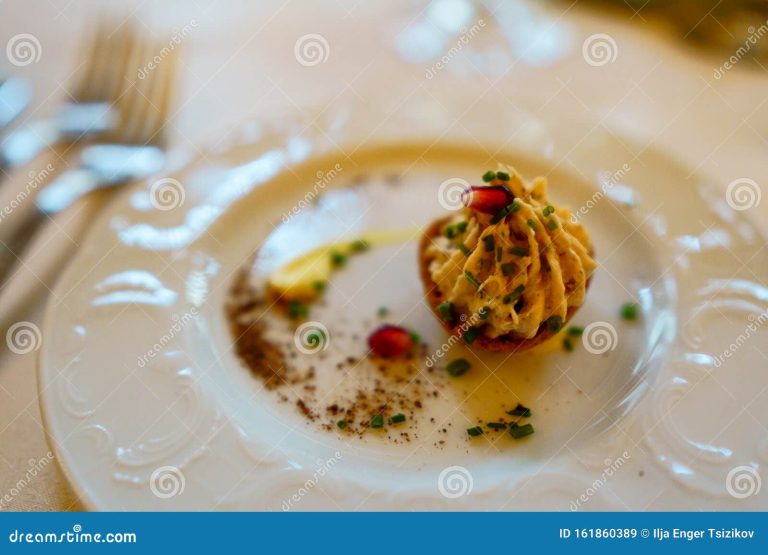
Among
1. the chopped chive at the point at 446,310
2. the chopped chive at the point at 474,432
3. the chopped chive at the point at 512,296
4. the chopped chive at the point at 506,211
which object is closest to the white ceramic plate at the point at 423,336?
the chopped chive at the point at 474,432

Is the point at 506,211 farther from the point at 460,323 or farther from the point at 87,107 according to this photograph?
the point at 87,107

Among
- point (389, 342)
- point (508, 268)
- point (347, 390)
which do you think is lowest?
point (347, 390)

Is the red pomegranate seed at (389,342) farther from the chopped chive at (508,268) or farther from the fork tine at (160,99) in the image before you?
the fork tine at (160,99)

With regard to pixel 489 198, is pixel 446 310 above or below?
below

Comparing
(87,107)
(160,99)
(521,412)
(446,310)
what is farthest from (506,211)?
(87,107)

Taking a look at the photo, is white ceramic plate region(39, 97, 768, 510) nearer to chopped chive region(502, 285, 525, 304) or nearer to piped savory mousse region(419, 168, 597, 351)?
piped savory mousse region(419, 168, 597, 351)
